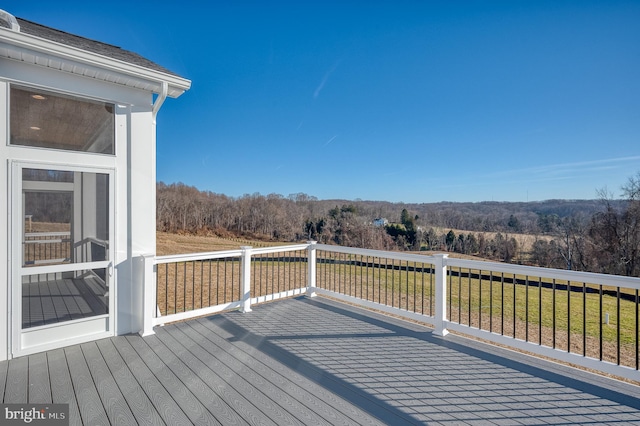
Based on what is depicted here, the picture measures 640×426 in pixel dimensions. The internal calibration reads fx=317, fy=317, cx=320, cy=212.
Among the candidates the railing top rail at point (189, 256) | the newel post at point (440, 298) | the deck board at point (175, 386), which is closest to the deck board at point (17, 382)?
the deck board at point (175, 386)

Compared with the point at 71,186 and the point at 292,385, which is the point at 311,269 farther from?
the point at 71,186

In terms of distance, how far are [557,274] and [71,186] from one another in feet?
15.3

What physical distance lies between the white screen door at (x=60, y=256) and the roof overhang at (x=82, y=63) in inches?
37.7

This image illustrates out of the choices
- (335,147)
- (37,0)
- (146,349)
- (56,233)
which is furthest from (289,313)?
(335,147)

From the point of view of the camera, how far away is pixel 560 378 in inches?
104

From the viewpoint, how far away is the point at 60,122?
318 centimetres

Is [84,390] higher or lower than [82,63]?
lower

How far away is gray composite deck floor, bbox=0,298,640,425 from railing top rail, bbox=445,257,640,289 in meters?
0.83

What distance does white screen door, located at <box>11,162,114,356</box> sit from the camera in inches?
117

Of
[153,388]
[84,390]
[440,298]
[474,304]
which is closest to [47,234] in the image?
[84,390]

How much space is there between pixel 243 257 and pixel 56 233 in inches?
80.5

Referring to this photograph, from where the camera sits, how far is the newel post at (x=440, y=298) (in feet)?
11.8

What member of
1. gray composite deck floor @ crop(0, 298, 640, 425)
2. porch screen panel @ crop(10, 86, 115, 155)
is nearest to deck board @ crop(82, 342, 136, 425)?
gray composite deck floor @ crop(0, 298, 640, 425)

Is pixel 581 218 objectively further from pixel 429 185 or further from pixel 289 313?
pixel 289 313
